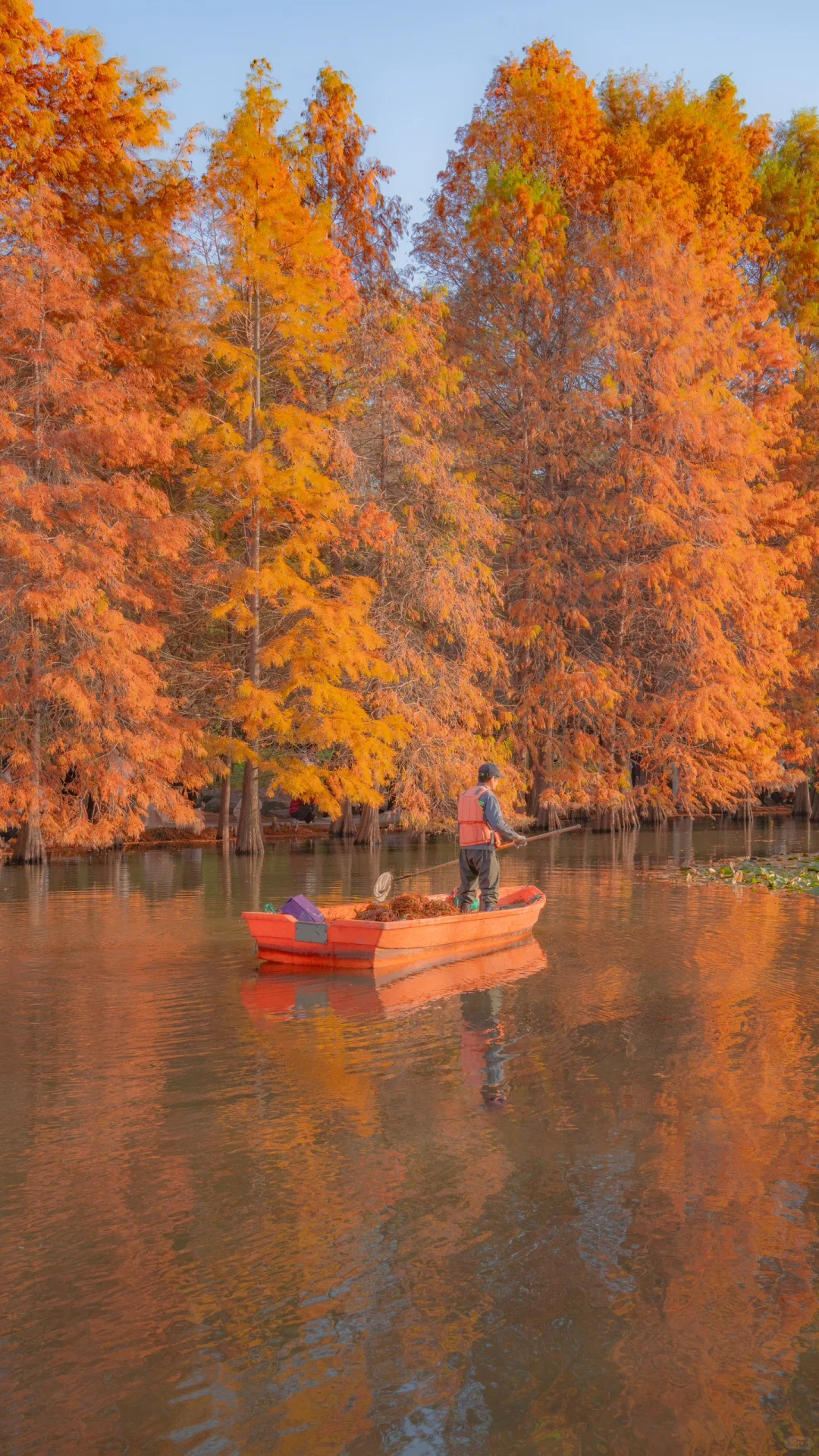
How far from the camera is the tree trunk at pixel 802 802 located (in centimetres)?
5038

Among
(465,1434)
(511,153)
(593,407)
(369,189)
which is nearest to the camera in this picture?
(465,1434)

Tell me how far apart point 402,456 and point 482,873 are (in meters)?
19.9

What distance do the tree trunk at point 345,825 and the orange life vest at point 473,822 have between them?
21.4 m

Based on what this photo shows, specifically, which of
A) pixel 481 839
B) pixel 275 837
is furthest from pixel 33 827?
pixel 481 839

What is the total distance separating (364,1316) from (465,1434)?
929 millimetres

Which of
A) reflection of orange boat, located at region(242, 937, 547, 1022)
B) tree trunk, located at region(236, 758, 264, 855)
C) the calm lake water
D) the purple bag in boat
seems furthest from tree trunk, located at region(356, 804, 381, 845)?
the calm lake water

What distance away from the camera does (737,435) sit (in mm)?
39062

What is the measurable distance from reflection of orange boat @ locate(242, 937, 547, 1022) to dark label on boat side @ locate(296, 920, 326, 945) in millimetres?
400

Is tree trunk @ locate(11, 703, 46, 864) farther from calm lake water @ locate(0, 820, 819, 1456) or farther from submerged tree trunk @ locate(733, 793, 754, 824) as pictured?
submerged tree trunk @ locate(733, 793, 754, 824)

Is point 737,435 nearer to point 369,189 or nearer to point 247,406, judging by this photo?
point 369,189

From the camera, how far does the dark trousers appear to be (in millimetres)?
16391

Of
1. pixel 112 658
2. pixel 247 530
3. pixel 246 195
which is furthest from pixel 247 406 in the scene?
pixel 112 658

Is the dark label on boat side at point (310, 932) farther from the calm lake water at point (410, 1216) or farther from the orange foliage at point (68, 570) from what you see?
the orange foliage at point (68, 570)

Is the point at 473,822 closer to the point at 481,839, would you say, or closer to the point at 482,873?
the point at 481,839
